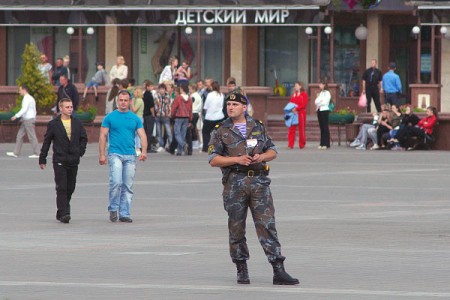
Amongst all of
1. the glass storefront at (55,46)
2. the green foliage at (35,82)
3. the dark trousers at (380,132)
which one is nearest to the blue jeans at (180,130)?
the dark trousers at (380,132)

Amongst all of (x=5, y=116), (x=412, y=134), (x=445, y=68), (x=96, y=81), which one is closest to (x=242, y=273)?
(x=412, y=134)

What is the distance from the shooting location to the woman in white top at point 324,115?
1441 inches

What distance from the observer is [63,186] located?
18.6m

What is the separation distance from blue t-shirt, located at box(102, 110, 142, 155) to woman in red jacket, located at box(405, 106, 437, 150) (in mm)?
17942

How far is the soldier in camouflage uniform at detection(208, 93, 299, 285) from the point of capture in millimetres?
12641

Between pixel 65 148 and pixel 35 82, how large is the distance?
21.7m

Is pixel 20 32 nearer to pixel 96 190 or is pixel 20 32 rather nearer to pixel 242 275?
pixel 96 190

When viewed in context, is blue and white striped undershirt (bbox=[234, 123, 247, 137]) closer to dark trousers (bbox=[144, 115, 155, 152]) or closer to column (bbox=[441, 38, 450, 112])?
dark trousers (bbox=[144, 115, 155, 152])

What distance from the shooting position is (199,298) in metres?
11.6

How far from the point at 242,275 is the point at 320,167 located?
16.9m

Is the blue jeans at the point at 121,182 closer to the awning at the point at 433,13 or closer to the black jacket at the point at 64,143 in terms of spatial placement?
the black jacket at the point at 64,143

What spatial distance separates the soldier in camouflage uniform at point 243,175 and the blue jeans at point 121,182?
226 inches

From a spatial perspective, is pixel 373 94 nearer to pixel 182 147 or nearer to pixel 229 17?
pixel 229 17

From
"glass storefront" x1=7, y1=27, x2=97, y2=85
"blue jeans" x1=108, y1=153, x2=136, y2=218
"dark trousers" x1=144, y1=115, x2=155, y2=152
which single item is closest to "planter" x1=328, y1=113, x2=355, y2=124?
"dark trousers" x1=144, y1=115, x2=155, y2=152
